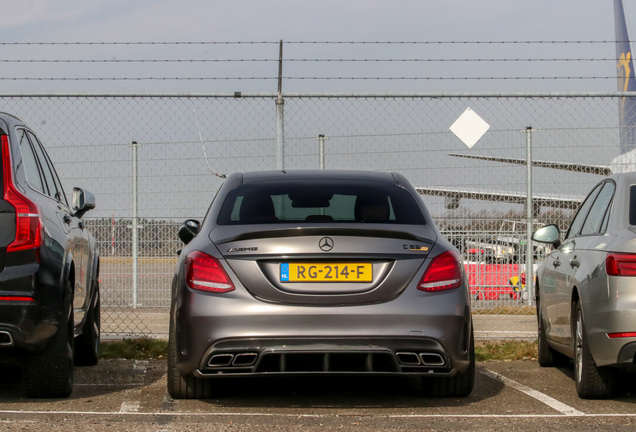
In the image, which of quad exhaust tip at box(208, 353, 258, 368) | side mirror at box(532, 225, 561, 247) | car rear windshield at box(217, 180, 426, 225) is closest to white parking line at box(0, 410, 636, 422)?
quad exhaust tip at box(208, 353, 258, 368)

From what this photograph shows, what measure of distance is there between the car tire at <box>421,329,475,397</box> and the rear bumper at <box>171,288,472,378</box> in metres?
0.53

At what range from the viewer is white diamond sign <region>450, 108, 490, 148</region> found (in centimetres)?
1114

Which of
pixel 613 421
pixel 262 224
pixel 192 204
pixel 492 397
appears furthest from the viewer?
pixel 192 204

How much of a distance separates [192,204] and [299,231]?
5213 millimetres

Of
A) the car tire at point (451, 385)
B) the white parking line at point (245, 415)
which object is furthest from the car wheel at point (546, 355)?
the white parking line at point (245, 415)

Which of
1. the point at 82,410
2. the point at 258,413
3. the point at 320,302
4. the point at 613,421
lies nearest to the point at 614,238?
the point at 613,421

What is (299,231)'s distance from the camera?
5992 mm

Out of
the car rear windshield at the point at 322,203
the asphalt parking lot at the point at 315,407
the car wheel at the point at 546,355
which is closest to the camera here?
the asphalt parking lot at the point at 315,407

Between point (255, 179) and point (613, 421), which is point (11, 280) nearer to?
point (255, 179)

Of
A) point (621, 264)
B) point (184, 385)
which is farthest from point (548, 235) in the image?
point (184, 385)

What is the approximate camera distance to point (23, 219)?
6027 millimetres

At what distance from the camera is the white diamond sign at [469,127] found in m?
11.1

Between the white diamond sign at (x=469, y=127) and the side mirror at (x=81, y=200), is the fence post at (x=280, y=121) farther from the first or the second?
the side mirror at (x=81, y=200)

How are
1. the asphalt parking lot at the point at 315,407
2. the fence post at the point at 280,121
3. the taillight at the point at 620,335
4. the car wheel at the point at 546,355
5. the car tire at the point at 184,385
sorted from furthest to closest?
the fence post at the point at 280,121
the car wheel at the point at 546,355
the car tire at the point at 184,385
the taillight at the point at 620,335
the asphalt parking lot at the point at 315,407
